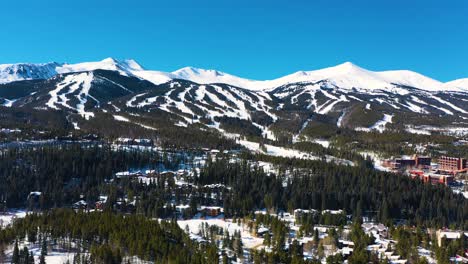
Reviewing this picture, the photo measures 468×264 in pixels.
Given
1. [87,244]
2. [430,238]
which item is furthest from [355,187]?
[87,244]

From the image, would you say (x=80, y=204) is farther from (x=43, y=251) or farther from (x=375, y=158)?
(x=375, y=158)

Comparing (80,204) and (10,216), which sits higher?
(80,204)

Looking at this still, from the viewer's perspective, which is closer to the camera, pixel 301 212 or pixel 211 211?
pixel 301 212

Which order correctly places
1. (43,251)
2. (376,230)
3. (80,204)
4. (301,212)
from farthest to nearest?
(80,204)
(301,212)
(376,230)
(43,251)

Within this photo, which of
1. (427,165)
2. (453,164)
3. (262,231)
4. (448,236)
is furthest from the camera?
(427,165)

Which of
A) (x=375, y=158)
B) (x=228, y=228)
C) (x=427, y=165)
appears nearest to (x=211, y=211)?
(x=228, y=228)

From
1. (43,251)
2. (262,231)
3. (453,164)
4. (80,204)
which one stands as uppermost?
(453,164)

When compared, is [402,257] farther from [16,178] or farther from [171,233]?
[16,178]

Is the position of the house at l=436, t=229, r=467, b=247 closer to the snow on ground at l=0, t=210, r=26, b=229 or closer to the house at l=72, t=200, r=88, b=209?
the house at l=72, t=200, r=88, b=209
